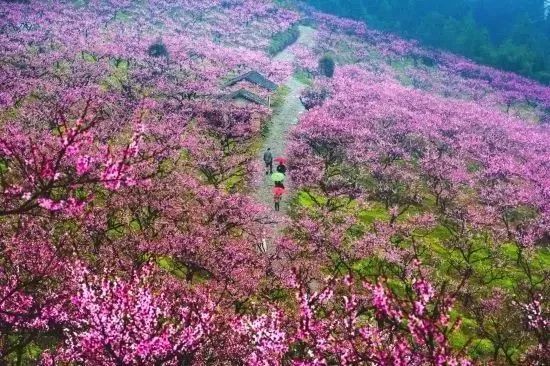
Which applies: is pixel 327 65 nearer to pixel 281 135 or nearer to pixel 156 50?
pixel 156 50

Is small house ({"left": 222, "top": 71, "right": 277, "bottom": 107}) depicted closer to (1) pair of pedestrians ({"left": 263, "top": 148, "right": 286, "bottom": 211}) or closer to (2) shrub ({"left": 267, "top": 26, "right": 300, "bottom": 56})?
(1) pair of pedestrians ({"left": 263, "top": 148, "right": 286, "bottom": 211})

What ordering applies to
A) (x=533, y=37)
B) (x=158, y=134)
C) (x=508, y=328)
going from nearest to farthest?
(x=508, y=328) → (x=158, y=134) → (x=533, y=37)

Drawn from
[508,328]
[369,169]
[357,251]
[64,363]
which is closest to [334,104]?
[369,169]

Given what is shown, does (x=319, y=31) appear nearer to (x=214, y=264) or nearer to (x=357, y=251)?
(x=357, y=251)

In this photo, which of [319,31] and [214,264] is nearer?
[214,264]

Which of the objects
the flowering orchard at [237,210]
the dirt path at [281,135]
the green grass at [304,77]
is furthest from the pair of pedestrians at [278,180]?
the green grass at [304,77]

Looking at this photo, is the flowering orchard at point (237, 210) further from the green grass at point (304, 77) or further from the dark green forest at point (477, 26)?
the dark green forest at point (477, 26)

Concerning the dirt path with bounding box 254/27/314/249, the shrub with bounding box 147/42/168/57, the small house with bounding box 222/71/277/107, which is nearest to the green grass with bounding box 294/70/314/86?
the dirt path with bounding box 254/27/314/249
